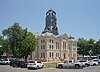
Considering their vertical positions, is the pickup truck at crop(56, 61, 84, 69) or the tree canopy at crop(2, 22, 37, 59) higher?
the tree canopy at crop(2, 22, 37, 59)

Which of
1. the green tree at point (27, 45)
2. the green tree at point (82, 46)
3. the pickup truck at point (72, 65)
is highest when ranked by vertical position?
the green tree at point (82, 46)

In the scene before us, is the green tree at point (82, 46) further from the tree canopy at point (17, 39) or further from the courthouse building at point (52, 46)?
the tree canopy at point (17, 39)

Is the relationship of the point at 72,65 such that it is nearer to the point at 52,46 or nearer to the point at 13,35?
the point at 13,35

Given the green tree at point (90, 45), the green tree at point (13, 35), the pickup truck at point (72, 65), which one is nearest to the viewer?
the pickup truck at point (72, 65)

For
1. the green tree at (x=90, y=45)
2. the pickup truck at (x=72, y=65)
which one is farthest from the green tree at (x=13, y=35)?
the green tree at (x=90, y=45)

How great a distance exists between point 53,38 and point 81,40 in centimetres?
3090

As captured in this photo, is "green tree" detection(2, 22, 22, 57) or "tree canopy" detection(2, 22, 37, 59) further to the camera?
"green tree" detection(2, 22, 22, 57)

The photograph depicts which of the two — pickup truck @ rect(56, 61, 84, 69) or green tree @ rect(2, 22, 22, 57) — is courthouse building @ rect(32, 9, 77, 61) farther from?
pickup truck @ rect(56, 61, 84, 69)

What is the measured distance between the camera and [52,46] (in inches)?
3799

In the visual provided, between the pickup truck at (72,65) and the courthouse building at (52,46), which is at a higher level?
the courthouse building at (52,46)

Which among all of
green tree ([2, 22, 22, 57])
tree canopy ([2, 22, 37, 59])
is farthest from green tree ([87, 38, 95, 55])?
green tree ([2, 22, 22, 57])

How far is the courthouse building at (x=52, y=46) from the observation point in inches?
3716

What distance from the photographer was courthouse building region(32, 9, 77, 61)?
94375 millimetres

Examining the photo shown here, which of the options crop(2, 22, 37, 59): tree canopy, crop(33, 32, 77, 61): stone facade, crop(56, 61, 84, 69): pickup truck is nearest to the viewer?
crop(56, 61, 84, 69): pickup truck
